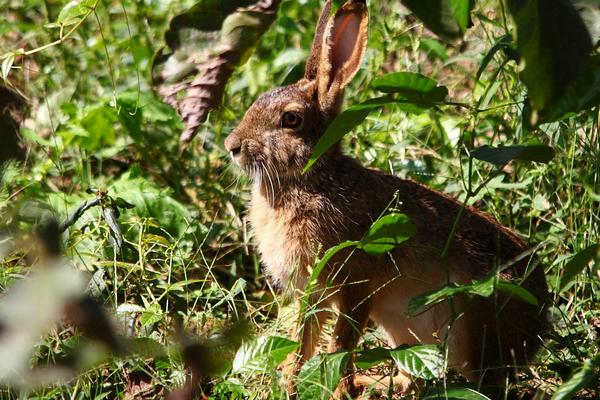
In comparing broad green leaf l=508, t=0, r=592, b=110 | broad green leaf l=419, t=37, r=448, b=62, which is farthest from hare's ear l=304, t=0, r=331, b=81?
broad green leaf l=508, t=0, r=592, b=110

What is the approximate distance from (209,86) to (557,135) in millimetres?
2101

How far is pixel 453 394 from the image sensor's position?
111 inches

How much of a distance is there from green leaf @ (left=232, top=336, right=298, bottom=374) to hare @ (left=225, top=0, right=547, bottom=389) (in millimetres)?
577

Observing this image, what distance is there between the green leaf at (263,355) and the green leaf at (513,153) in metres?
0.93

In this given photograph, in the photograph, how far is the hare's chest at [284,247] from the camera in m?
3.93

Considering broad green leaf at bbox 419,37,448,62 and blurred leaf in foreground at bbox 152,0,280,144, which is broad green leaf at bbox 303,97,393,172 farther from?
broad green leaf at bbox 419,37,448,62

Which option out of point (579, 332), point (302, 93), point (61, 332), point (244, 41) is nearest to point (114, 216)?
point (61, 332)

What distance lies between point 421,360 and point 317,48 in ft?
5.80

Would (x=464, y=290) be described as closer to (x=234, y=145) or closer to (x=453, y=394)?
(x=453, y=394)

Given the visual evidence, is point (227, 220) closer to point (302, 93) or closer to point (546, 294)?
point (302, 93)

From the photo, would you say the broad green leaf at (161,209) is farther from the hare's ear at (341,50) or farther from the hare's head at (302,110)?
the hare's ear at (341,50)

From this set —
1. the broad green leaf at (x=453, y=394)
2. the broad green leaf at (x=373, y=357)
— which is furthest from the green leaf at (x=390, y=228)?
the broad green leaf at (x=453, y=394)

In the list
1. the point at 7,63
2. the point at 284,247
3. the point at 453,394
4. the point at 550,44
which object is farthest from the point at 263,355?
the point at 550,44

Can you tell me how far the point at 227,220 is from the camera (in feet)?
16.0
